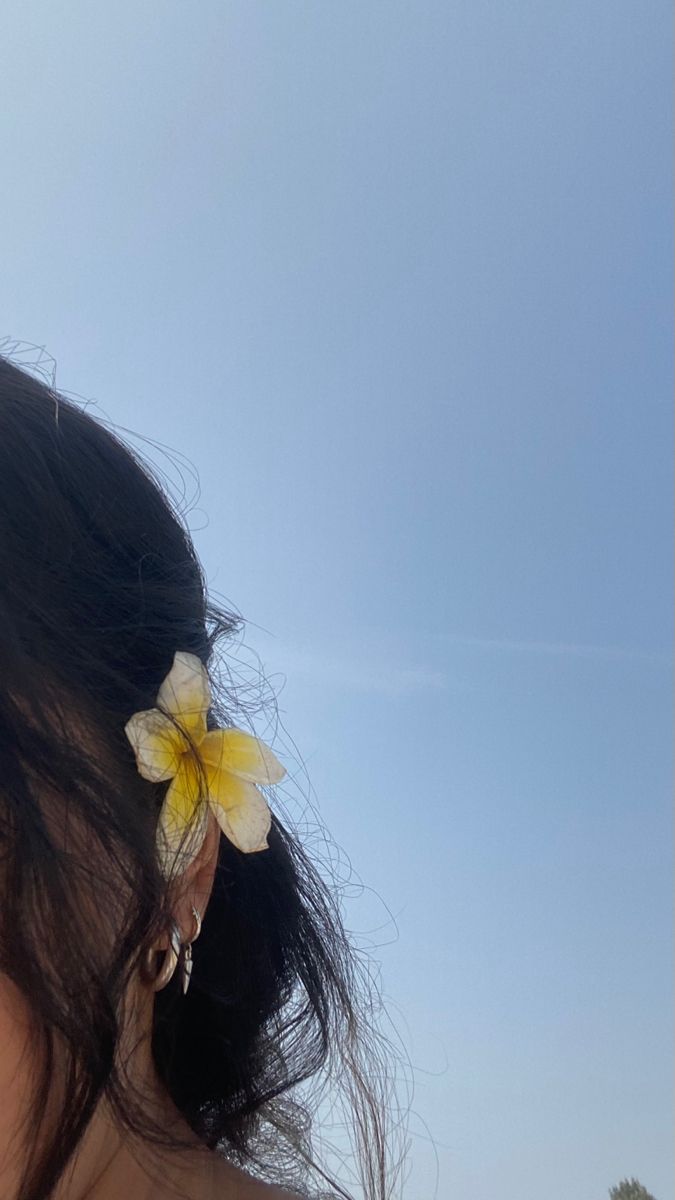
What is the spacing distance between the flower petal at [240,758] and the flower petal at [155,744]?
0.11ft

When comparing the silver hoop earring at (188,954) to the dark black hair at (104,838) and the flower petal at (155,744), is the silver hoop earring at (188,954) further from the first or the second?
the flower petal at (155,744)

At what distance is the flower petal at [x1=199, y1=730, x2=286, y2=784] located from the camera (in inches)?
40.4

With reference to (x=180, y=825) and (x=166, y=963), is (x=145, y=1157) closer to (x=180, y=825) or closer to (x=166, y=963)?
(x=166, y=963)

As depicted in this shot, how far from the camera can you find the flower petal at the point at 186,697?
3.36ft

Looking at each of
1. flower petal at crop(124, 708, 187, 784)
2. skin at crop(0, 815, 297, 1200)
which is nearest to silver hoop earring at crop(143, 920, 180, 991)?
skin at crop(0, 815, 297, 1200)

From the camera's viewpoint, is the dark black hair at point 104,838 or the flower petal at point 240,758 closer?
the dark black hair at point 104,838

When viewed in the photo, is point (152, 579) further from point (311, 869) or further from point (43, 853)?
point (311, 869)

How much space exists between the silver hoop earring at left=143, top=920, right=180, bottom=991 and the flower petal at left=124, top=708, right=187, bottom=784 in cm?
14

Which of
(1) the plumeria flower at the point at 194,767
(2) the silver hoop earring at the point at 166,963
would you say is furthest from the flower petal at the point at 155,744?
(2) the silver hoop earring at the point at 166,963

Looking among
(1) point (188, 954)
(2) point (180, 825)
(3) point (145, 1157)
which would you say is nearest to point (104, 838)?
(2) point (180, 825)

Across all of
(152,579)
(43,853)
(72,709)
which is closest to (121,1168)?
(43,853)

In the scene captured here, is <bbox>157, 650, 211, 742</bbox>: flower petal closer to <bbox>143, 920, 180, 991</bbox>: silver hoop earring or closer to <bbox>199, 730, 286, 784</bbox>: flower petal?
<bbox>199, 730, 286, 784</bbox>: flower petal

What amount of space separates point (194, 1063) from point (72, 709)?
501 millimetres

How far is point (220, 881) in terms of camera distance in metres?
1.17
